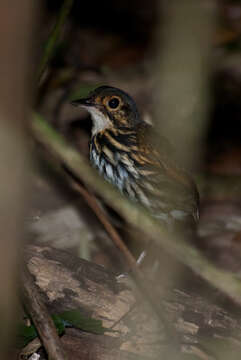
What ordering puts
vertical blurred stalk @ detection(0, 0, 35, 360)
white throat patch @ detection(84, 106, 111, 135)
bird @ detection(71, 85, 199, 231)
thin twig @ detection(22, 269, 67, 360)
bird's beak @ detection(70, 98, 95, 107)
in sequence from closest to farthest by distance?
1. vertical blurred stalk @ detection(0, 0, 35, 360)
2. thin twig @ detection(22, 269, 67, 360)
3. bird's beak @ detection(70, 98, 95, 107)
4. bird @ detection(71, 85, 199, 231)
5. white throat patch @ detection(84, 106, 111, 135)

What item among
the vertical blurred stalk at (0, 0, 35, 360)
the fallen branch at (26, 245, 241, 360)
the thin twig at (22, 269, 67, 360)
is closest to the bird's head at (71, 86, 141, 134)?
the fallen branch at (26, 245, 241, 360)

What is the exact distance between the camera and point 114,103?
15.2 feet

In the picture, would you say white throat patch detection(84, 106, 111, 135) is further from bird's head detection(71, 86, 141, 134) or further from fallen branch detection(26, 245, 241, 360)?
fallen branch detection(26, 245, 241, 360)

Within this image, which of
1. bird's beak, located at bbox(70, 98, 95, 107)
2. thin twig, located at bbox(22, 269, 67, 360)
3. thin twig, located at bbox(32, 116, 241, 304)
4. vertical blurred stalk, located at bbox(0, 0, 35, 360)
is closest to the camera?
vertical blurred stalk, located at bbox(0, 0, 35, 360)

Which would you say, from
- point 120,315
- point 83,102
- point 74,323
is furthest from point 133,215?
point 83,102

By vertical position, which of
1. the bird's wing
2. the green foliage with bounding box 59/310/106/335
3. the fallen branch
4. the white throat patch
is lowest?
the green foliage with bounding box 59/310/106/335

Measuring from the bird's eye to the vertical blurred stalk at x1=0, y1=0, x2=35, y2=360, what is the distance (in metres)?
3.35

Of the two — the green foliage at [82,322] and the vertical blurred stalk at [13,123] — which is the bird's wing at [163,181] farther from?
the vertical blurred stalk at [13,123]

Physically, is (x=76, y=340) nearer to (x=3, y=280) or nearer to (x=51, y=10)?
(x=3, y=280)

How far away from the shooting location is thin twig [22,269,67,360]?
2.55m

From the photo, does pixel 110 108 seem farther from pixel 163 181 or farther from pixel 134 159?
pixel 163 181

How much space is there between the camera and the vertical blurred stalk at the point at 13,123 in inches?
45.4

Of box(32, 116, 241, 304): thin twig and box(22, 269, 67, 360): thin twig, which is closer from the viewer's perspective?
box(32, 116, 241, 304): thin twig

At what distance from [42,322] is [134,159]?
2072 millimetres
